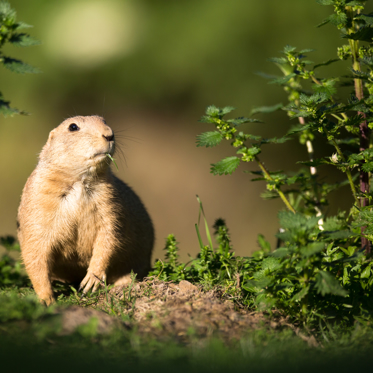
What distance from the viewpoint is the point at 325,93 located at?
459 cm

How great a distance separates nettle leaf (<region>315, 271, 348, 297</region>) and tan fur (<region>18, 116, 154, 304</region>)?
2.48m

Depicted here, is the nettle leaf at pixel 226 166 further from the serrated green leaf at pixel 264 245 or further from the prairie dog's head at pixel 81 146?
the serrated green leaf at pixel 264 245

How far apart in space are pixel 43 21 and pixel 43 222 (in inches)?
232

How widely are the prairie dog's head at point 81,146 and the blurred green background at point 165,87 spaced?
3.71m

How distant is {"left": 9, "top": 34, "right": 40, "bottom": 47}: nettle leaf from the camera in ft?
14.6

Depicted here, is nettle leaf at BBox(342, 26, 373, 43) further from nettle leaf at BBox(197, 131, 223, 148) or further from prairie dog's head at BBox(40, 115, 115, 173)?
prairie dog's head at BBox(40, 115, 115, 173)

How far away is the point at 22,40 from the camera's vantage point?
4.49 metres

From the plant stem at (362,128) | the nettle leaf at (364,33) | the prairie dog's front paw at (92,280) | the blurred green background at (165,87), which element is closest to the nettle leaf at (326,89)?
the plant stem at (362,128)

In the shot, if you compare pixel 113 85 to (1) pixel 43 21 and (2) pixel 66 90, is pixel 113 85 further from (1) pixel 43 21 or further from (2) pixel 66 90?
(1) pixel 43 21

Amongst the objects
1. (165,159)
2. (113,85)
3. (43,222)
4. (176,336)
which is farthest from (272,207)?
(176,336)

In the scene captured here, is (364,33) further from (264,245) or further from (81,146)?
(81,146)

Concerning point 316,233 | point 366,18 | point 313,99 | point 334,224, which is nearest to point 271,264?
point 316,233

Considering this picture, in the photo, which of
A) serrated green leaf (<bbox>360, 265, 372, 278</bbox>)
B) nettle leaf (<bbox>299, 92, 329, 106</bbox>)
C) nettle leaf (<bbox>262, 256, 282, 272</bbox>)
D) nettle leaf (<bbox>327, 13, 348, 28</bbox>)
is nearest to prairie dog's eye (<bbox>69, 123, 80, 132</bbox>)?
nettle leaf (<bbox>299, 92, 329, 106</bbox>)

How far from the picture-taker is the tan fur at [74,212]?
5.29m
